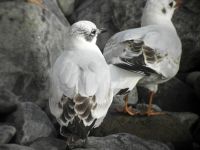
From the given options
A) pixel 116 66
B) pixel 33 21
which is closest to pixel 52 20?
pixel 33 21

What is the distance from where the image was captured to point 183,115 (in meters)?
10.1

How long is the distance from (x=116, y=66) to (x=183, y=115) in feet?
5.38

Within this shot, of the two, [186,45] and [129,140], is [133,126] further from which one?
[186,45]

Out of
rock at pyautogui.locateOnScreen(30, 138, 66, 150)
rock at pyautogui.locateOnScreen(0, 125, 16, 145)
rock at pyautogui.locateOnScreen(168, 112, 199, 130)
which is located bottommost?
rock at pyautogui.locateOnScreen(168, 112, 199, 130)

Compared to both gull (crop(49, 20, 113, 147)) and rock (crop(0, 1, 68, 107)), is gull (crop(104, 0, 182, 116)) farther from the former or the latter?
rock (crop(0, 1, 68, 107))

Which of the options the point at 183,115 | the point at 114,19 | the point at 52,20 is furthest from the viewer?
the point at 114,19

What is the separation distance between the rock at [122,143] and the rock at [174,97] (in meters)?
2.24

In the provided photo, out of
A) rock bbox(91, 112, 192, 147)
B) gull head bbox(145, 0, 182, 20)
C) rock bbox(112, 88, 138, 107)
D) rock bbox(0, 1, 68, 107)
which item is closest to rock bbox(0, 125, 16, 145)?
rock bbox(91, 112, 192, 147)

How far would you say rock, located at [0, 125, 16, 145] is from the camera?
8.39m

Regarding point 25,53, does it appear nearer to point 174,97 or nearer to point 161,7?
point 161,7

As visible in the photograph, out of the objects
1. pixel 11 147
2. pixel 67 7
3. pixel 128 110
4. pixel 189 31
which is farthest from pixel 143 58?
pixel 67 7

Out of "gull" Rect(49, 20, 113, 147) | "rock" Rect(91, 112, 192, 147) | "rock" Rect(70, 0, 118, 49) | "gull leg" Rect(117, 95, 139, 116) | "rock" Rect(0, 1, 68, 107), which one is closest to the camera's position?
"gull" Rect(49, 20, 113, 147)

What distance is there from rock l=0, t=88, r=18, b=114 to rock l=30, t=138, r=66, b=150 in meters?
0.94

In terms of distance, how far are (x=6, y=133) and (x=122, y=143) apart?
4.75 feet
